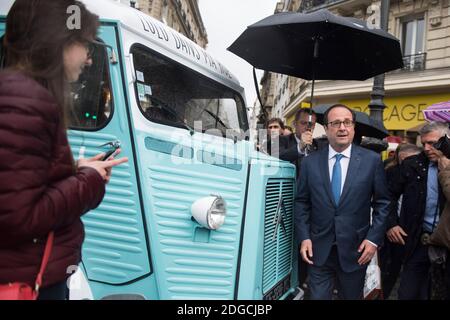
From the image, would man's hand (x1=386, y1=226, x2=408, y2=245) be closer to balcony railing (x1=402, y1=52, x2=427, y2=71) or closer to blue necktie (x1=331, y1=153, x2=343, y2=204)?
blue necktie (x1=331, y1=153, x2=343, y2=204)

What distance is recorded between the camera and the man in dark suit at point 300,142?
3482 mm

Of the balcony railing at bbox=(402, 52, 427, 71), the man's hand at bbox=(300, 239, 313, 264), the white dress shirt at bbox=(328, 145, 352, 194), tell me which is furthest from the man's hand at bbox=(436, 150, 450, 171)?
the balcony railing at bbox=(402, 52, 427, 71)

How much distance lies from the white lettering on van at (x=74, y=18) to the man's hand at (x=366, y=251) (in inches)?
89.7

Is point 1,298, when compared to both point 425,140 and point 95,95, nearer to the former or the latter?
point 95,95

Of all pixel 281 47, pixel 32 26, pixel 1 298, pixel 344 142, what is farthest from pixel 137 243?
pixel 281 47

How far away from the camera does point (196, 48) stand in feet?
9.86

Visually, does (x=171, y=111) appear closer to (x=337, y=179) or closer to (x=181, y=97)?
(x=181, y=97)

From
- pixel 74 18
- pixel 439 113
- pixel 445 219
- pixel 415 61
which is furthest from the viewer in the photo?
pixel 415 61

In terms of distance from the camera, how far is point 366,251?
2570 millimetres

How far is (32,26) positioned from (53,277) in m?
0.88

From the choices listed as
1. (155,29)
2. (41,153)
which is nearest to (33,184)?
(41,153)

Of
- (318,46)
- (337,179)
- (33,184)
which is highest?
(318,46)

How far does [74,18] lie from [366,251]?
2318 mm

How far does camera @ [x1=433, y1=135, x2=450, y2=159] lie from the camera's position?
2865 millimetres
